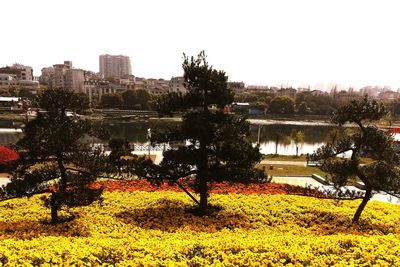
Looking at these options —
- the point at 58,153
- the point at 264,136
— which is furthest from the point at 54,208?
the point at 264,136

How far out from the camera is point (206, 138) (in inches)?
622

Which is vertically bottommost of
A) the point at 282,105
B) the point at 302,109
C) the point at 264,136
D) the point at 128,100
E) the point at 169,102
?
the point at 264,136

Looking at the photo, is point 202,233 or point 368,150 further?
point 368,150

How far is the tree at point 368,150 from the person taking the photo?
589 inches

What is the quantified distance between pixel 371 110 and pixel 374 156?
7.60 ft

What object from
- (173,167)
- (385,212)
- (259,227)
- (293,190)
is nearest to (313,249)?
(259,227)

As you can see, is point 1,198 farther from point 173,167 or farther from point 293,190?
point 293,190

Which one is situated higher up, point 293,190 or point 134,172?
point 134,172

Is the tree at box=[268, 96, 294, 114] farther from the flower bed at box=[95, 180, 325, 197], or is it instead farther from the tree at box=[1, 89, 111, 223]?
the tree at box=[1, 89, 111, 223]

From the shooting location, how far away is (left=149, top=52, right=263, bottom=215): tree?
15.7 meters

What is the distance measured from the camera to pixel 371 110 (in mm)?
15148

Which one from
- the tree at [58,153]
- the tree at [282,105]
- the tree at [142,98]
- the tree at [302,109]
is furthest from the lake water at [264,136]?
the tree at [58,153]

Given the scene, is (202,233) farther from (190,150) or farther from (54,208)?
(54,208)

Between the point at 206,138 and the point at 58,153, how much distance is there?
6.36 metres
